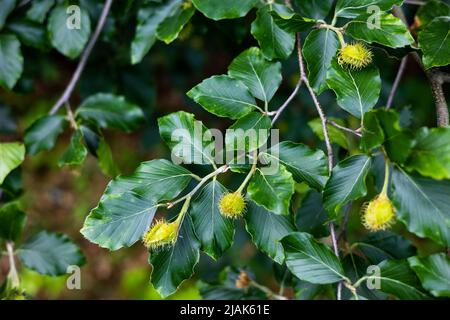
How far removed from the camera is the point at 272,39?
112cm

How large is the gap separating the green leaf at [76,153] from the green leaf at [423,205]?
707mm

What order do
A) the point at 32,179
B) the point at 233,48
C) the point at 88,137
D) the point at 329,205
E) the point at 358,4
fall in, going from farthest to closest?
1. the point at 32,179
2. the point at 233,48
3. the point at 88,137
4. the point at 358,4
5. the point at 329,205

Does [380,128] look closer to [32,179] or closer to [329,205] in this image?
[329,205]

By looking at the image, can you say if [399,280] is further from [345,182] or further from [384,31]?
[384,31]

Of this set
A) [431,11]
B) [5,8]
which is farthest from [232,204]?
[5,8]

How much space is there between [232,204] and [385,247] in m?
0.46

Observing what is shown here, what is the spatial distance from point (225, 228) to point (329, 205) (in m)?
0.19

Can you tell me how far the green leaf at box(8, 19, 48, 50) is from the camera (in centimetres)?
140

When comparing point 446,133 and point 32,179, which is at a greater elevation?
point 446,133

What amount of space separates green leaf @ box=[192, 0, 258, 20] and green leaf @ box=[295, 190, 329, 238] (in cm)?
47

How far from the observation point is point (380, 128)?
83 centimetres
